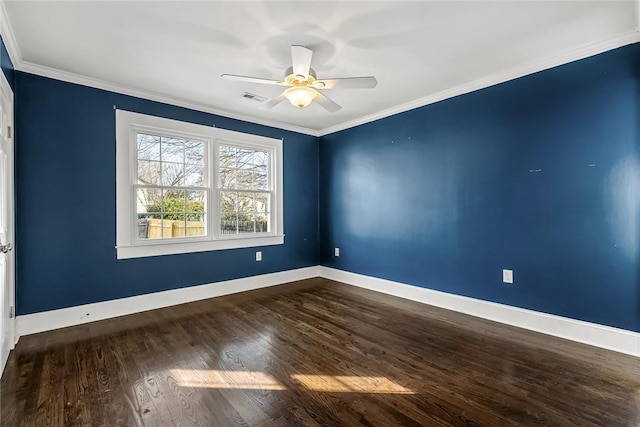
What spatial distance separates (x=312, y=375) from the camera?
6.91 ft

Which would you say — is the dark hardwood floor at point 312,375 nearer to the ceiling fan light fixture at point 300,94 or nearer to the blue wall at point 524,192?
the blue wall at point 524,192

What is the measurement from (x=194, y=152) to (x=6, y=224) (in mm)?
1967

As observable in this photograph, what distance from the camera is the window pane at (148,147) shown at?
3.50 metres

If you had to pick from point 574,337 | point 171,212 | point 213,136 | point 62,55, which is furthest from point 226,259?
point 574,337

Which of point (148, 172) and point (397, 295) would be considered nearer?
point (148, 172)

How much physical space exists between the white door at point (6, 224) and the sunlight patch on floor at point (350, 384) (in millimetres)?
2142

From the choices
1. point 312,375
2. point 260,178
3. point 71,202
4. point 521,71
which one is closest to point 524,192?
point 521,71

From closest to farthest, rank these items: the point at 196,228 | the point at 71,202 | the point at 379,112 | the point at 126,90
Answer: the point at 71,202 → the point at 126,90 → the point at 196,228 → the point at 379,112

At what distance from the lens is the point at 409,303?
374 cm

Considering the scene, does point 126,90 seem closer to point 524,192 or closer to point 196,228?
point 196,228

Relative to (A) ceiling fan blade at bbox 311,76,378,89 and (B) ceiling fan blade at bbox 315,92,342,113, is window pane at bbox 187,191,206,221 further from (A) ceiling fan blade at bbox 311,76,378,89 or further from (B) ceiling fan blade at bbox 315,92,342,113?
(A) ceiling fan blade at bbox 311,76,378,89

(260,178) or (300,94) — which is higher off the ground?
(300,94)

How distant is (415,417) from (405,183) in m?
2.83

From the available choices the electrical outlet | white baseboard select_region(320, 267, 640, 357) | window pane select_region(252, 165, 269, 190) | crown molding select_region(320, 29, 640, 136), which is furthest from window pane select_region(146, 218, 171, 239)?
the electrical outlet
